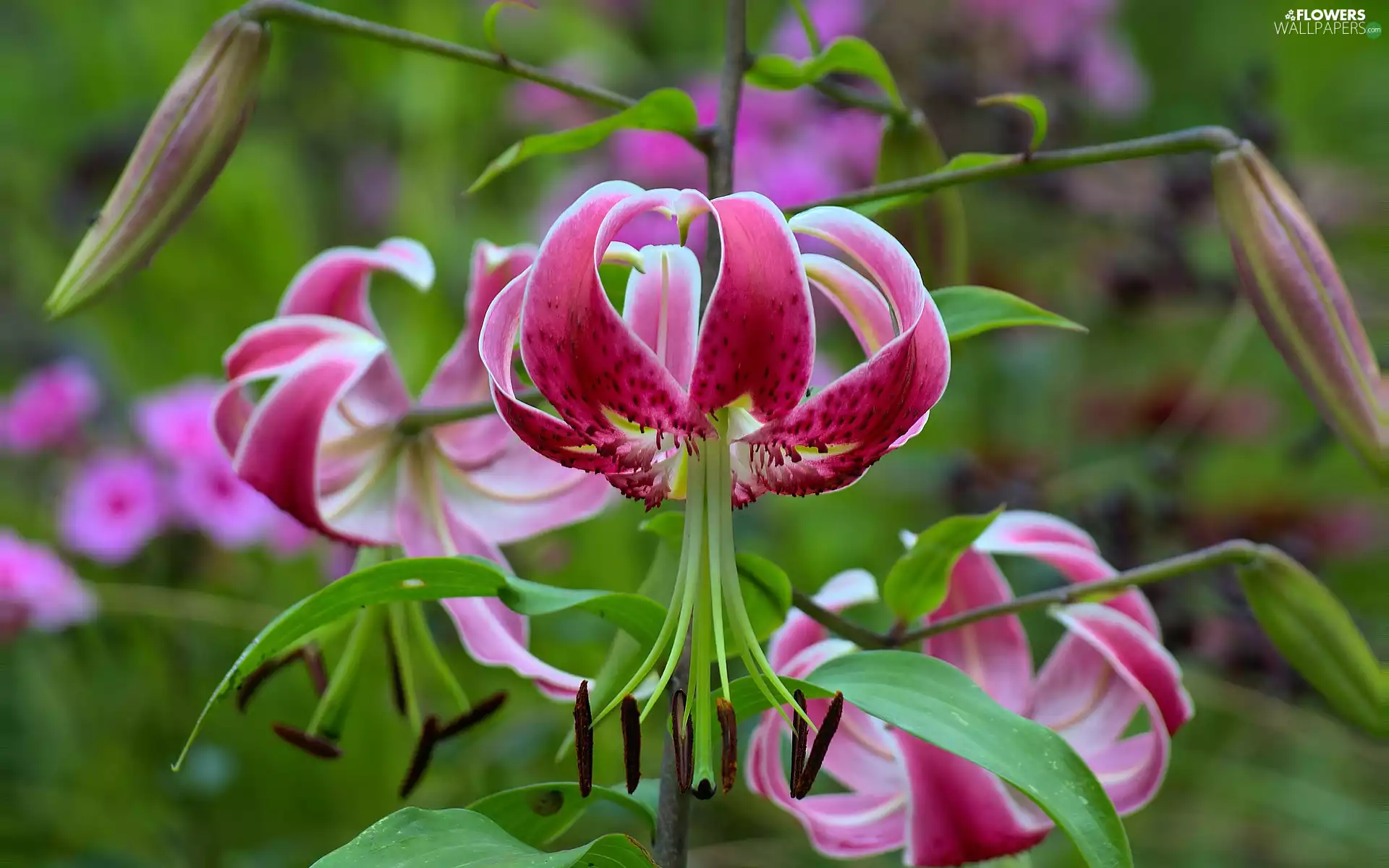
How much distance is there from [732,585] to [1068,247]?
151 cm

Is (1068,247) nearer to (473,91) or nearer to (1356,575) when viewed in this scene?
(1356,575)

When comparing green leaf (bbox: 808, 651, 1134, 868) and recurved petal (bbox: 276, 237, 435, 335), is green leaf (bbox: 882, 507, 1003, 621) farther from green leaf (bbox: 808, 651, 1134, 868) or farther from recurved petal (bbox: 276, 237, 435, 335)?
recurved petal (bbox: 276, 237, 435, 335)

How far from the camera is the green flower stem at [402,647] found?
0.64 meters

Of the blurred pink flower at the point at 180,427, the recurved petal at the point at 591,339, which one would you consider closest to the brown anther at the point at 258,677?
the recurved petal at the point at 591,339

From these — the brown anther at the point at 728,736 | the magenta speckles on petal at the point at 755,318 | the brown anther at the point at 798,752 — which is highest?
the magenta speckles on petal at the point at 755,318

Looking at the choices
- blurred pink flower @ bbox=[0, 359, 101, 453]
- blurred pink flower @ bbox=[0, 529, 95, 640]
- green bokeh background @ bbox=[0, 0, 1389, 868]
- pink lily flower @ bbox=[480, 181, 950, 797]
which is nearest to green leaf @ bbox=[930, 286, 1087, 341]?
pink lily flower @ bbox=[480, 181, 950, 797]

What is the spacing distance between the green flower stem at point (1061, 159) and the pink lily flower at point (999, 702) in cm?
18

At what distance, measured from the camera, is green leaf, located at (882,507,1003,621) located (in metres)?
0.55

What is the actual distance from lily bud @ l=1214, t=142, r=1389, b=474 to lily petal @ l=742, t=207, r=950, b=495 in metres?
0.16

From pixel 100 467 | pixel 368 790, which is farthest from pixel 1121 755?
pixel 100 467

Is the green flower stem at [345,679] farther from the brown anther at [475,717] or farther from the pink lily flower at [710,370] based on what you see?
the pink lily flower at [710,370]

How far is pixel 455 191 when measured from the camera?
1790mm

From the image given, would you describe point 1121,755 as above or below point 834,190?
below

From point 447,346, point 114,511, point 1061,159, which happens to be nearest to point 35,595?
point 114,511
